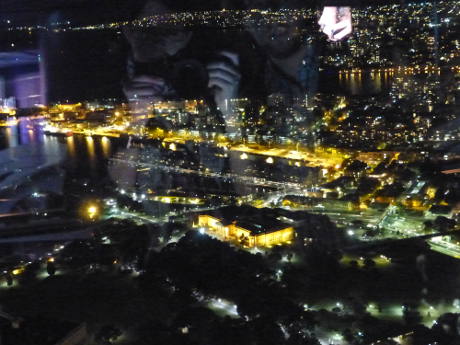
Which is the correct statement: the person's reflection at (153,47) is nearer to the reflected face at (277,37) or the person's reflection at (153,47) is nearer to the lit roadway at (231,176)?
the reflected face at (277,37)

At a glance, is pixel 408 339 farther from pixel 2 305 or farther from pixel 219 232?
pixel 2 305

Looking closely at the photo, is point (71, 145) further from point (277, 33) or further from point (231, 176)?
point (277, 33)

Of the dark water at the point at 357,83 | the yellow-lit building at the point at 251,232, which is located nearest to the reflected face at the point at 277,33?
the yellow-lit building at the point at 251,232

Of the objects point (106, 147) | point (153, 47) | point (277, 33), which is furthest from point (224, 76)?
point (106, 147)

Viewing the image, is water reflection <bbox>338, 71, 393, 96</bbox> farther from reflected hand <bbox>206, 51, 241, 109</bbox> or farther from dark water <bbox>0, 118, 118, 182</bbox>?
dark water <bbox>0, 118, 118, 182</bbox>

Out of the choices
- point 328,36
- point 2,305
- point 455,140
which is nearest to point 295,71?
point 328,36

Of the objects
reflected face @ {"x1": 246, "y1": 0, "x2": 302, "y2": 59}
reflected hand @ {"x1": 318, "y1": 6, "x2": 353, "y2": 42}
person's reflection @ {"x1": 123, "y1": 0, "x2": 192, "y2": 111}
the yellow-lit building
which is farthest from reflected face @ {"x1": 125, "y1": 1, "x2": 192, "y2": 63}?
the yellow-lit building
